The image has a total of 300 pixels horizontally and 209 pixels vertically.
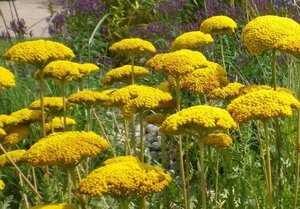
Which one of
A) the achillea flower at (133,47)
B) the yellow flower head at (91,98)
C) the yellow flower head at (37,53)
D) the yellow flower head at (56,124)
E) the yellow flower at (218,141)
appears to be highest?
the yellow flower head at (37,53)

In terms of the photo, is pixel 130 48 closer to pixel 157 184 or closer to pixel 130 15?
pixel 157 184

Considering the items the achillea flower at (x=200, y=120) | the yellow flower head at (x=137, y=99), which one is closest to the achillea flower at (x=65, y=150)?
the achillea flower at (x=200, y=120)

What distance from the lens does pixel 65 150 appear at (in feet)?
7.07

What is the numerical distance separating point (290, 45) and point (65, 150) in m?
0.80

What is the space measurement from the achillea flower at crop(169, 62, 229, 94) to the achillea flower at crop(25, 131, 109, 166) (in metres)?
0.58

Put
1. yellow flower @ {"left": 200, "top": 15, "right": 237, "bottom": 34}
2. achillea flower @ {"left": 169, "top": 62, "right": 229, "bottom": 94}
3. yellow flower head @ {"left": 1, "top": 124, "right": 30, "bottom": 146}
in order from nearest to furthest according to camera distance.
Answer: achillea flower @ {"left": 169, "top": 62, "right": 229, "bottom": 94} < yellow flower head @ {"left": 1, "top": 124, "right": 30, "bottom": 146} < yellow flower @ {"left": 200, "top": 15, "right": 237, "bottom": 34}

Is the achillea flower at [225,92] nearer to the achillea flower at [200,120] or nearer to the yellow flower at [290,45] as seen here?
the yellow flower at [290,45]

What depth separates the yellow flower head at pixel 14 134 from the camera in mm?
3076

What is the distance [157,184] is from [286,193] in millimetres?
951

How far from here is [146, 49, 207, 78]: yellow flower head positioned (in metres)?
2.65

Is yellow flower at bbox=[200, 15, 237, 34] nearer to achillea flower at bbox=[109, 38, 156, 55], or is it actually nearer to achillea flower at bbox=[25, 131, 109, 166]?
achillea flower at bbox=[109, 38, 156, 55]

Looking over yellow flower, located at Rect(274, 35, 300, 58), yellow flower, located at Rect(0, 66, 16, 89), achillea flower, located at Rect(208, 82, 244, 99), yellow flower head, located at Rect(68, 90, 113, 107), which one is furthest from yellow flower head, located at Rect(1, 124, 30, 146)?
yellow flower, located at Rect(274, 35, 300, 58)

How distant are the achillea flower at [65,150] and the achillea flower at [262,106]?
0.39m

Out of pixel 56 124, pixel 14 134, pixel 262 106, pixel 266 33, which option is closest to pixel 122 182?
pixel 262 106
